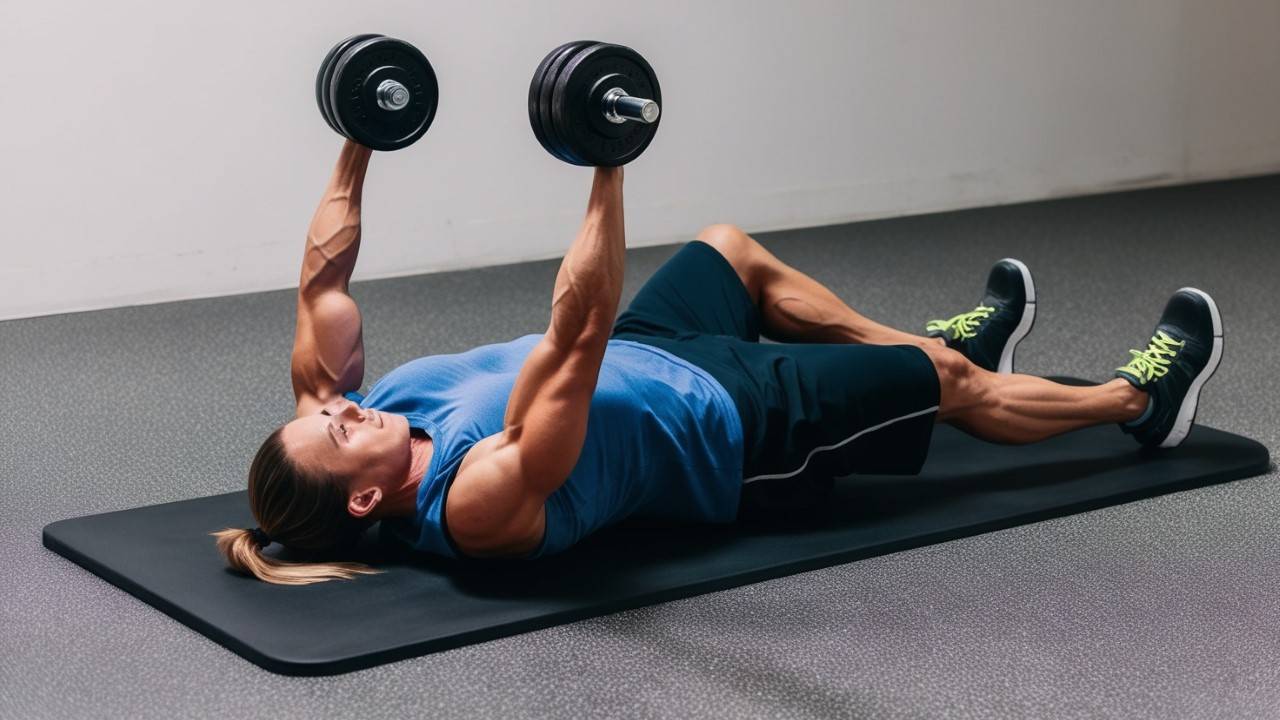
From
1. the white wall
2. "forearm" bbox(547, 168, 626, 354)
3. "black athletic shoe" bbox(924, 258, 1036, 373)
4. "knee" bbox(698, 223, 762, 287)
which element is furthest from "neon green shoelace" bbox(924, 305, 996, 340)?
the white wall

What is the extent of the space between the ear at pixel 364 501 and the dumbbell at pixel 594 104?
0.61 m

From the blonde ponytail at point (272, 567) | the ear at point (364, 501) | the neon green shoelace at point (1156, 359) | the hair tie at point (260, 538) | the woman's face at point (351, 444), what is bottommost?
the blonde ponytail at point (272, 567)

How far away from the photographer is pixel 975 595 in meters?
2.45

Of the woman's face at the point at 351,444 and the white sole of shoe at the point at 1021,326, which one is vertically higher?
the woman's face at the point at 351,444

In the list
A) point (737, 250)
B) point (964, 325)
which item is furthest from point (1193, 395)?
point (737, 250)

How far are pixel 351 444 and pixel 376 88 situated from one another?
0.67 meters

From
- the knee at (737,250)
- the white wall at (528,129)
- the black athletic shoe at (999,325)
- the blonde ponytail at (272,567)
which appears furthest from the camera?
the white wall at (528,129)

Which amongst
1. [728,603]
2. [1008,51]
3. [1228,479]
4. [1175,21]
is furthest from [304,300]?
[1175,21]

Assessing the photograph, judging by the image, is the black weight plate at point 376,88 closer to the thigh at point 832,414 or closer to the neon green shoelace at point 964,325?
the thigh at point 832,414

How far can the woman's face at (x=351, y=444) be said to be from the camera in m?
2.36

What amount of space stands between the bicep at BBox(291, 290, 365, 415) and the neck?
0.87 ft

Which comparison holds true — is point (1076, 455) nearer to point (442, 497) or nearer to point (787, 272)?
point (787, 272)

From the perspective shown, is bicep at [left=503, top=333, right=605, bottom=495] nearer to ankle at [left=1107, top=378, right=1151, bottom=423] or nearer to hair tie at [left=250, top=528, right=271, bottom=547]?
hair tie at [left=250, top=528, right=271, bottom=547]

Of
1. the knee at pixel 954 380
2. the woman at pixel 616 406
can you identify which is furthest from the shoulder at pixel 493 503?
the knee at pixel 954 380
